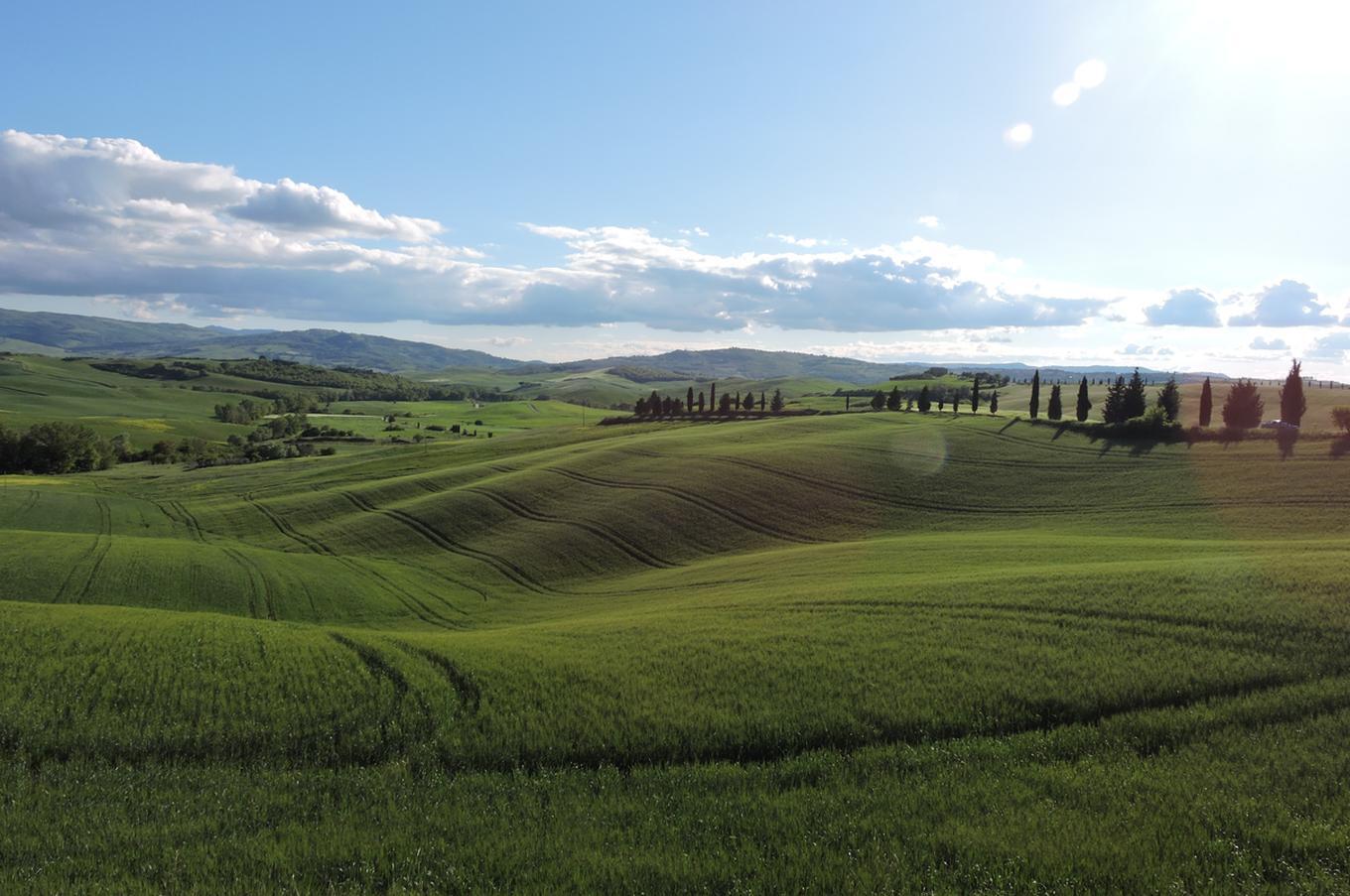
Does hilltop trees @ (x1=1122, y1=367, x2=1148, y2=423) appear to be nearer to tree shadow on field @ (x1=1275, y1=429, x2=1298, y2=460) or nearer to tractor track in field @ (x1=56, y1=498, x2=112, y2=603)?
tree shadow on field @ (x1=1275, y1=429, x2=1298, y2=460)

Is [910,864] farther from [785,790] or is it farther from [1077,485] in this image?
[1077,485]

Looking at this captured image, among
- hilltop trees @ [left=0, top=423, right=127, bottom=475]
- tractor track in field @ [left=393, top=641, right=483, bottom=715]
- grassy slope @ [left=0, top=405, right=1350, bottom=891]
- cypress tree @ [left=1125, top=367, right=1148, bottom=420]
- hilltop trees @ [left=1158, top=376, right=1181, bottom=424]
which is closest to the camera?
grassy slope @ [left=0, top=405, right=1350, bottom=891]

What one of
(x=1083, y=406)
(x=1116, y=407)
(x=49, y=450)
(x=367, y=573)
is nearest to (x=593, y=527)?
(x=367, y=573)

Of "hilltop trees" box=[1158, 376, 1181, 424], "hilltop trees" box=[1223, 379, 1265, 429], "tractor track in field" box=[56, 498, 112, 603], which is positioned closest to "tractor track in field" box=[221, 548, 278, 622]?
"tractor track in field" box=[56, 498, 112, 603]

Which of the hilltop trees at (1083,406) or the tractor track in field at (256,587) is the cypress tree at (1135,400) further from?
the tractor track in field at (256,587)

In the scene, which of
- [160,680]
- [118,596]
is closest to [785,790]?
[160,680]
